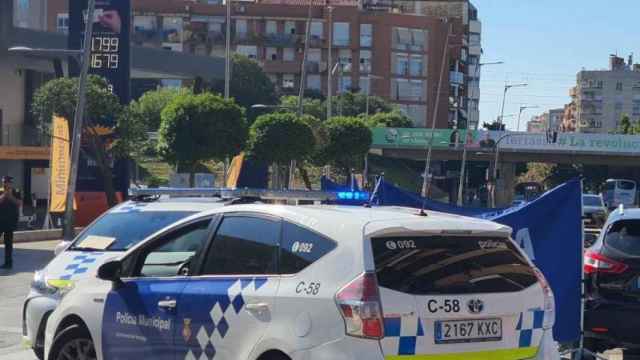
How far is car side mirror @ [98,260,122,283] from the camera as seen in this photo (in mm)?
7441

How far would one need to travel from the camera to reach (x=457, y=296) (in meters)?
6.18

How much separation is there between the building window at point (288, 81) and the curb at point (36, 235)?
74435 mm

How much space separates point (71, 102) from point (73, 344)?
91.7 feet

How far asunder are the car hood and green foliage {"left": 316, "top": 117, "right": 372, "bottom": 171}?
4035cm

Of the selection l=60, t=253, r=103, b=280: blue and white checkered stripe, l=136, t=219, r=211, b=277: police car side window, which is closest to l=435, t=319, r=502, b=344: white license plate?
l=136, t=219, r=211, b=277: police car side window

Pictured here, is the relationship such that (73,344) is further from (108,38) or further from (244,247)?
(108,38)

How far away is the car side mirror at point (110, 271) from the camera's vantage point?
744cm

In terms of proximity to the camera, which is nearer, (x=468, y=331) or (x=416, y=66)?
(x=468, y=331)

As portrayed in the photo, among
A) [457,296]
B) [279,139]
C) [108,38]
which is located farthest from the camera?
[279,139]

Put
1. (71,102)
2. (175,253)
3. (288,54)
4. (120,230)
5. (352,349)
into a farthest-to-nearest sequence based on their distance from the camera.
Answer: (288,54) → (71,102) → (120,230) → (175,253) → (352,349)

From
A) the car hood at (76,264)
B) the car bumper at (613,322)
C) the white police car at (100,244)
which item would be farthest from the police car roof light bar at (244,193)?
the car bumper at (613,322)

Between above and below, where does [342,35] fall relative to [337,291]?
above

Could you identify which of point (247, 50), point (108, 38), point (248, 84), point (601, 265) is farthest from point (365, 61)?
point (601, 265)

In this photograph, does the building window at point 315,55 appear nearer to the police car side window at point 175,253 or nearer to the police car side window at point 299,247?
the police car side window at point 175,253
